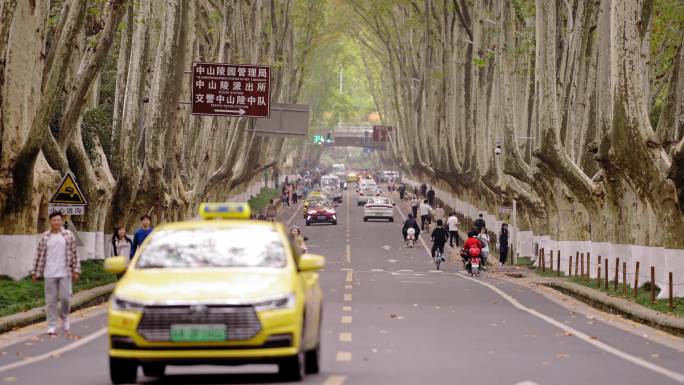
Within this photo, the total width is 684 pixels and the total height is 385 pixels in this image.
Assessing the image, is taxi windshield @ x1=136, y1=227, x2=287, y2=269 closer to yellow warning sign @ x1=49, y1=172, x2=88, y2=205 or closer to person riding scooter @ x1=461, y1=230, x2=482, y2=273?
yellow warning sign @ x1=49, y1=172, x2=88, y2=205

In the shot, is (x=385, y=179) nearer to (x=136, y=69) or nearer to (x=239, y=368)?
(x=136, y=69)

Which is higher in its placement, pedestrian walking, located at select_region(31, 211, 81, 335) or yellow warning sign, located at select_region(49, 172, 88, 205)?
yellow warning sign, located at select_region(49, 172, 88, 205)

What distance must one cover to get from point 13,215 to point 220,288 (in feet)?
54.6

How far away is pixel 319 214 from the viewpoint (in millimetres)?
84125

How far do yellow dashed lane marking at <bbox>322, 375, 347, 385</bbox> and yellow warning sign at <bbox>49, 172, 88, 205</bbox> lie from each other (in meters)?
15.4

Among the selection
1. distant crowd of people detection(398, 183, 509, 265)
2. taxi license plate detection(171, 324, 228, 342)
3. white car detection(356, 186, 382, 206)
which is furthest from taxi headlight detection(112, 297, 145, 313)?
white car detection(356, 186, 382, 206)

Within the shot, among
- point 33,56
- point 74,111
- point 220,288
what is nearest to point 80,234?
point 74,111

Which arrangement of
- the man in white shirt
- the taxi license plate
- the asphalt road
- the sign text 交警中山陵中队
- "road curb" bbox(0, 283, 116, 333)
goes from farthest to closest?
1. the man in white shirt
2. the sign text 交警中山陵中队
3. "road curb" bbox(0, 283, 116, 333)
4. the asphalt road
5. the taxi license plate

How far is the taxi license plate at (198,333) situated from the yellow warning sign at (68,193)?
1645cm

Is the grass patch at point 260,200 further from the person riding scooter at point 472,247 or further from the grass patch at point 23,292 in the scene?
the grass patch at point 23,292

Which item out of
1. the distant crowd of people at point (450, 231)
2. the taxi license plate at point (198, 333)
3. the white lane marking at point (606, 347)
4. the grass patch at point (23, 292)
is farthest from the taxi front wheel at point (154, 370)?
the distant crowd of people at point (450, 231)

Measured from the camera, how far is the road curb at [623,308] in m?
22.5

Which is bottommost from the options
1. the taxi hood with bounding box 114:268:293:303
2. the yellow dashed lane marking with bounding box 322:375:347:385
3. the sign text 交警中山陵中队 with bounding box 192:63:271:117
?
the yellow dashed lane marking with bounding box 322:375:347:385

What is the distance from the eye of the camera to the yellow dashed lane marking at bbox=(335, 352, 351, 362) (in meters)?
16.2
